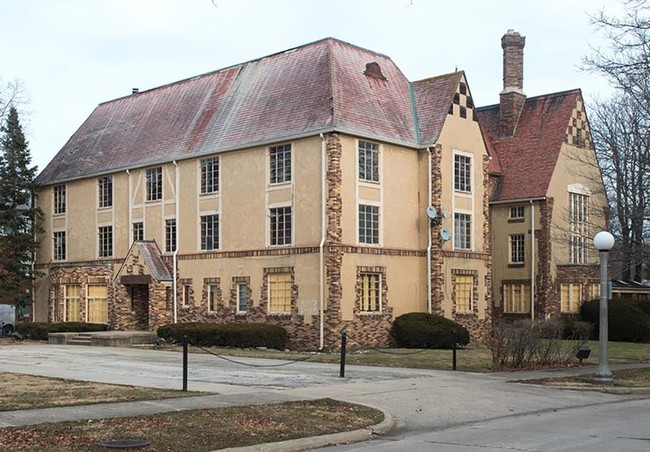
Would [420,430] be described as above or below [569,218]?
below

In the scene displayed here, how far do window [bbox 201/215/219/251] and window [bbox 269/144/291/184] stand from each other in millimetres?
3805

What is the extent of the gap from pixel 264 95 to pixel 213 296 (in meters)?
8.97

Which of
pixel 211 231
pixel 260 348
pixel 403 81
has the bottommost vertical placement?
pixel 260 348

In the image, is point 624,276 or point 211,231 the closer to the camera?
point 211,231

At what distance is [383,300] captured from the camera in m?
34.2

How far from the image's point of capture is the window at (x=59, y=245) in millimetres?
45438

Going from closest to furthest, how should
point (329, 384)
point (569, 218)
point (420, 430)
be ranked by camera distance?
point (420, 430) < point (329, 384) < point (569, 218)

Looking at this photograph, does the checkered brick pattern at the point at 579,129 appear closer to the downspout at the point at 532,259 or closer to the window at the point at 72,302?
the downspout at the point at 532,259

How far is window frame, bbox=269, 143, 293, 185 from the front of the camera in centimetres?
3434

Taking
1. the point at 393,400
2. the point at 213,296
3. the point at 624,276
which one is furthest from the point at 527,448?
the point at 624,276

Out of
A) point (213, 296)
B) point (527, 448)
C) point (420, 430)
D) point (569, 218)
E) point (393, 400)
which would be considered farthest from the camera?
point (569, 218)

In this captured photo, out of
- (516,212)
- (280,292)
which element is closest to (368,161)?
(280,292)

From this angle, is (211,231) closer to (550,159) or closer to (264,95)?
(264,95)

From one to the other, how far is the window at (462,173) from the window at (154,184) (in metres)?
13.6
